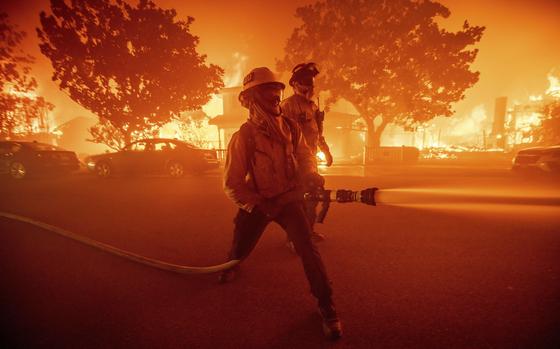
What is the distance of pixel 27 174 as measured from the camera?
11680 mm

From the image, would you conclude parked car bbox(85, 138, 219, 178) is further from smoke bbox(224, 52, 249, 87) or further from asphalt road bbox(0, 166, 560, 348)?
smoke bbox(224, 52, 249, 87)

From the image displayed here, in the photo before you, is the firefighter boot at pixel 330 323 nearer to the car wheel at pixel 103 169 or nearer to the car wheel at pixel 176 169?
the car wheel at pixel 176 169

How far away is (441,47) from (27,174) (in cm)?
2559

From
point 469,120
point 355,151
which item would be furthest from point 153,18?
point 469,120

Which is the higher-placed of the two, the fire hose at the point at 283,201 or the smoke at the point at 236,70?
the smoke at the point at 236,70

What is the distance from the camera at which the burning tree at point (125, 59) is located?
15984mm

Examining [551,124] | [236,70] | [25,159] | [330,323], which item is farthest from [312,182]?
[236,70]

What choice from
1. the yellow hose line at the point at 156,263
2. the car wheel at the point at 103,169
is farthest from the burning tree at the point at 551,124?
the car wheel at the point at 103,169

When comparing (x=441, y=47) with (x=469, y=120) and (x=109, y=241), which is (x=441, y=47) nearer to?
(x=109, y=241)

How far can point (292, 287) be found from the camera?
2758mm

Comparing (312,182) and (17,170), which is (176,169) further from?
(312,182)

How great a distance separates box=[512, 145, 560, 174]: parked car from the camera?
27.9 feet

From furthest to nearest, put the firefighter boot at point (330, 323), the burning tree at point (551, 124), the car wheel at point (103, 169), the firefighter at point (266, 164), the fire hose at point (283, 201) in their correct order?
the burning tree at point (551, 124), the car wheel at point (103, 169), the firefighter at point (266, 164), the fire hose at point (283, 201), the firefighter boot at point (330, 323)

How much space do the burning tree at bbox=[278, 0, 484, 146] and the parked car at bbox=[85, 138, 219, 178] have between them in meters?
13.1
